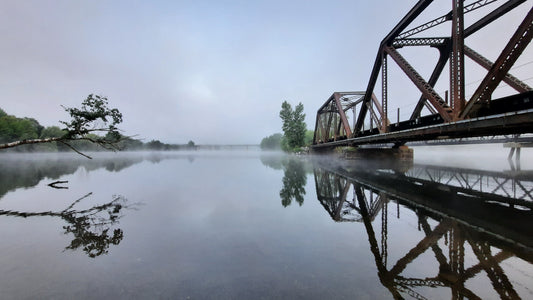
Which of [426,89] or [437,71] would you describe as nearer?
[426,89]

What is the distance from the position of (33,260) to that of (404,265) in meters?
8.36

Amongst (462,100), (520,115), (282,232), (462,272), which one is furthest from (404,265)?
(462,100)

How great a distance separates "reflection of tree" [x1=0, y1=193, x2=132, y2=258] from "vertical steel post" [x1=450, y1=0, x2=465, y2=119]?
16.1 meters

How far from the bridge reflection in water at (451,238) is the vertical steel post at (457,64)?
4.97 metres

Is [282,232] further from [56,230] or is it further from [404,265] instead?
[56,230]

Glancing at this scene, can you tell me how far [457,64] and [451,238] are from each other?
1011 cm

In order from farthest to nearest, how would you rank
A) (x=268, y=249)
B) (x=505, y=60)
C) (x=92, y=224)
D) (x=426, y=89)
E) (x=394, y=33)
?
(x=394, y=33)
(x=426, y=89)
(x=505, y=60)
(x=92, y=224)
(x=268, y=249)

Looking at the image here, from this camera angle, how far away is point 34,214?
333 inches

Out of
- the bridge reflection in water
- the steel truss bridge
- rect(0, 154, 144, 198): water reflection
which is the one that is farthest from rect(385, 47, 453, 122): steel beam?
rect(0, 154, 144, 198): water reflection

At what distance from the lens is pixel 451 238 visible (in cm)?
590

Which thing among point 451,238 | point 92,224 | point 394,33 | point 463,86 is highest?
point 394,33

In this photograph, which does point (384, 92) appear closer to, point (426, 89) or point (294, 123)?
point (426, 89)

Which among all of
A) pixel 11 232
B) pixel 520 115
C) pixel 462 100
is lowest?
pixel 11 232

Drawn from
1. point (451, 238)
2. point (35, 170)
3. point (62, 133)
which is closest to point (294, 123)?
point (35, 170)
